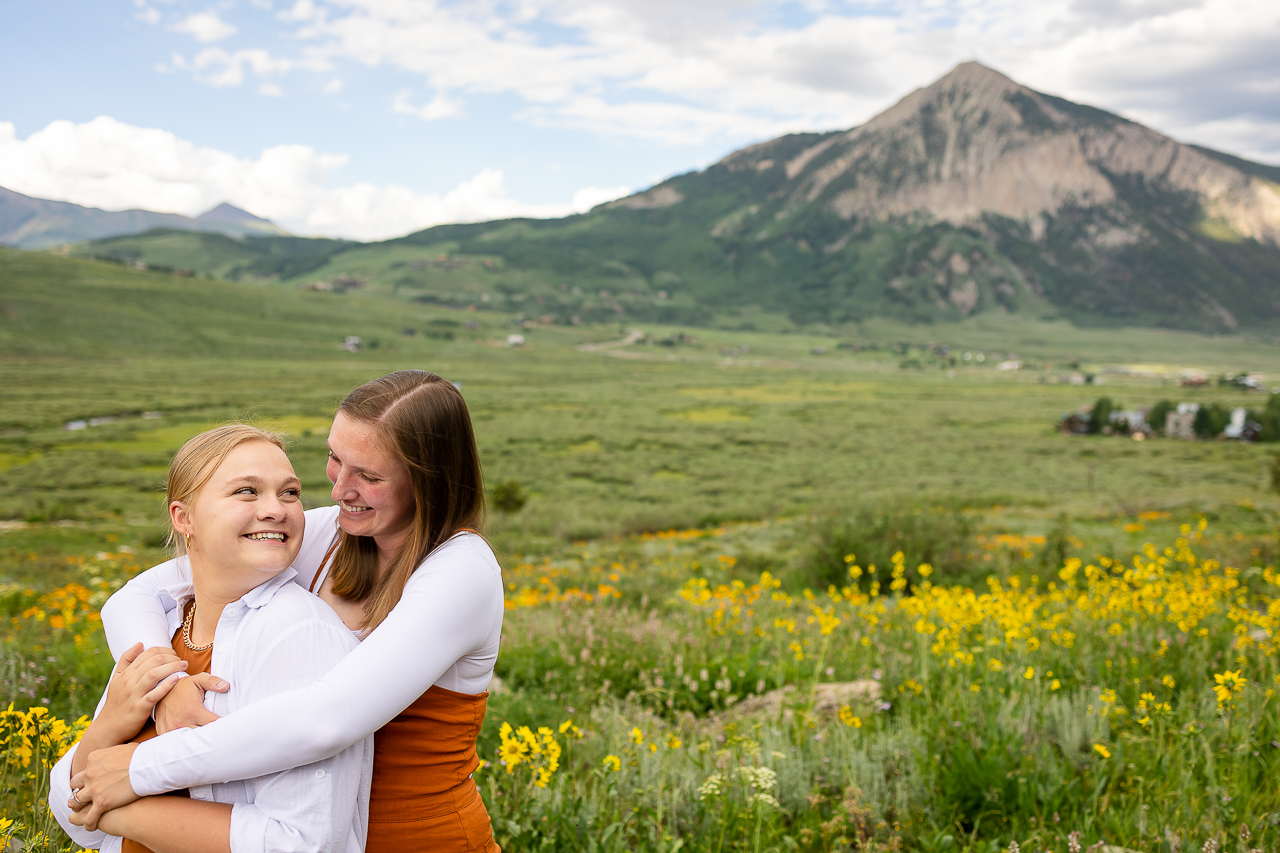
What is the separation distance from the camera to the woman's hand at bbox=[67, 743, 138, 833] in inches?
69.9

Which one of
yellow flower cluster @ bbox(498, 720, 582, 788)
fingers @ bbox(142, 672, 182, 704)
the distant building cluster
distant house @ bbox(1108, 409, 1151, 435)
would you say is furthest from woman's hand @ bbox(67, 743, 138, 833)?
distant house @ bbox(1108, 409, 1151, 435)

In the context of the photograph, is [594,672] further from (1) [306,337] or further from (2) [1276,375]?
(2) [1276,375]

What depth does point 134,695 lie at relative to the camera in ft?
6.04

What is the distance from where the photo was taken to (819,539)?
13336mm

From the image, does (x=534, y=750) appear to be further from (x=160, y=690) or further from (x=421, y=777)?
(x=160, y=690)

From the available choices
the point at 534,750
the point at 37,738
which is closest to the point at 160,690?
the point at 534,750

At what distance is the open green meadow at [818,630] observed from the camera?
3059mm

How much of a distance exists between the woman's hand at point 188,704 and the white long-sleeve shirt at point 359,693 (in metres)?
0.07

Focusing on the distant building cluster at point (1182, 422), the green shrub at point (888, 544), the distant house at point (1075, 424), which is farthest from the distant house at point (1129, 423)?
the green shrub at point (888, 544)

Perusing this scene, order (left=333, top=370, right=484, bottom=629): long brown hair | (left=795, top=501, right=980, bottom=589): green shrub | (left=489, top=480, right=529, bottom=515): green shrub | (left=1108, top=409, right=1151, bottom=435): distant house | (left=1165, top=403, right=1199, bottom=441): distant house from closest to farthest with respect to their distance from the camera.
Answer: (left=333, top=370, right=484, bottom=629): long brown hair → (left=795, top=501, right=980, bottom=589): green shrub → (left=489, top=480, right=529, bottom=515): green shrub → (left=1165, top=403, right=1199, bottom=441): distant house → (left=1108, top=409, right=1151, bottom=435): distant house

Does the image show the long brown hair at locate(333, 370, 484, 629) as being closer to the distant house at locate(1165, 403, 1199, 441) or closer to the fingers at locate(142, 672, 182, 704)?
the fingers at locate(142, 672, 182, 704)

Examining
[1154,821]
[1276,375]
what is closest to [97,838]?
[1154,821]

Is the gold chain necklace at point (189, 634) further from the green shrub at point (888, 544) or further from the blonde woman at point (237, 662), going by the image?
the green shrub at point (888, 544)

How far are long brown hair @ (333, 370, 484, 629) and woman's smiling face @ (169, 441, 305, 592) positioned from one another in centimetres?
24
